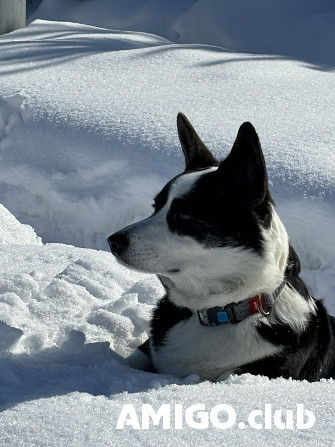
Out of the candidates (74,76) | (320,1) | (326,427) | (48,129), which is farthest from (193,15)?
(326,427)

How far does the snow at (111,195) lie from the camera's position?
255 centimetres

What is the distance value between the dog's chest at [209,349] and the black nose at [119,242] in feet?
1.44

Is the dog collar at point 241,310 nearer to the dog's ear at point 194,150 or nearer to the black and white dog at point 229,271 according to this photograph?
the black and white dog at point 229,271

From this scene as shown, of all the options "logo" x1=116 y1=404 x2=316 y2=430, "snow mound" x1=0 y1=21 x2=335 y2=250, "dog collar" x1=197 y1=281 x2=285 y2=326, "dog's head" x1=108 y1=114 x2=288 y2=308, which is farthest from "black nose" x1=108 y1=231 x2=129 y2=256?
"snow mound" x1=0 y1=21 x2=335 y2=250

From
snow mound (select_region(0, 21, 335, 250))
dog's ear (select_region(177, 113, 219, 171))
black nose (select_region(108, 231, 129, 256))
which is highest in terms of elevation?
dog's ear (select_region(177, 113, 219, 171))

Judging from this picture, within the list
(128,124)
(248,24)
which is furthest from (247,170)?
(248,24)

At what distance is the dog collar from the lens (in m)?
3.02

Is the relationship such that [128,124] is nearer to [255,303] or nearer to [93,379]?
[255,303]

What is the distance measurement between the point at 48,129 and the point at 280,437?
13.3 feet

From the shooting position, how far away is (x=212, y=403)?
2570 mm

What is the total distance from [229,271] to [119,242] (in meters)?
0.42

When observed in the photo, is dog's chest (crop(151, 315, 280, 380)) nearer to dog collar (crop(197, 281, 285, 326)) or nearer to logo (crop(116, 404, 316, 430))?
dog collar (crop(197, 281, 285, 326))

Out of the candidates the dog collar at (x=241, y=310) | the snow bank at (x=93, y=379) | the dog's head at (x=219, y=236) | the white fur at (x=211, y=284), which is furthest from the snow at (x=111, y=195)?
the dog's head at (x=219, y=236)

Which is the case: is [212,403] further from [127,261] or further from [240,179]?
[240,179]
